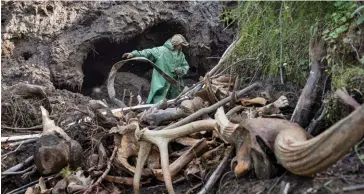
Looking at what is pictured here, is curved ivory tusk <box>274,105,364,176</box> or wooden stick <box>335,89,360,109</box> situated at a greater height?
wooden stick <box>335,89,360,109</box>

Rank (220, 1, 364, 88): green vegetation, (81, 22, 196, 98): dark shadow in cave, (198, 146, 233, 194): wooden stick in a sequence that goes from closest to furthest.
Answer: (198, 146, 233, 194): wooden stick < (220, 1, 364, 88): green vegetation < (81, 22, 196, 98): dark shadow in cave

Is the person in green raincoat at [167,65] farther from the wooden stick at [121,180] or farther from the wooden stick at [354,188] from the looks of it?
the wooden stick at [354,188]

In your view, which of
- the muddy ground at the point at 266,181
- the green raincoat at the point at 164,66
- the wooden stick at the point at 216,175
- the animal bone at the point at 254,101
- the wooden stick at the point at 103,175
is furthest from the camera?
the green raincoat at the point at 164,66

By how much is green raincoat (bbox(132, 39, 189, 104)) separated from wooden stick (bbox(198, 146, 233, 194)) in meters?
3.73

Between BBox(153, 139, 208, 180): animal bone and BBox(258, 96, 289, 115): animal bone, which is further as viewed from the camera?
BBox(258, 96, 289, 115): animal bone

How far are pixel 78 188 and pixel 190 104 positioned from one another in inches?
43.0

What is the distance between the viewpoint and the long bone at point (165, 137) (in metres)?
2.86

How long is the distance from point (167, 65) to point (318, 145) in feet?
16.2

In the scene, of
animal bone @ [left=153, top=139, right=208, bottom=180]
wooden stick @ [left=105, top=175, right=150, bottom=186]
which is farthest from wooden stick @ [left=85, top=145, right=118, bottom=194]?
animal bone @ [left=153, top=139, right=208, bottom=180]

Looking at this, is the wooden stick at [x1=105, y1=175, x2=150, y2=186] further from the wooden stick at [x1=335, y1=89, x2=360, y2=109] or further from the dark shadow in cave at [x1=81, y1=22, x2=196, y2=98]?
the dark shadow in cave at [x1=81, y1=22, x2=196, y2=98]

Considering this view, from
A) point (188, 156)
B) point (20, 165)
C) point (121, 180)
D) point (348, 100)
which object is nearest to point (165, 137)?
point (188, 156)

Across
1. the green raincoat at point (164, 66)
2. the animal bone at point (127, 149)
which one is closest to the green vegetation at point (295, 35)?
the animal bone at point (127, 149)

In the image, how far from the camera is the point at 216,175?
271cm

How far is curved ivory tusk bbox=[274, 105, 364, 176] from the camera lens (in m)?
1.81
